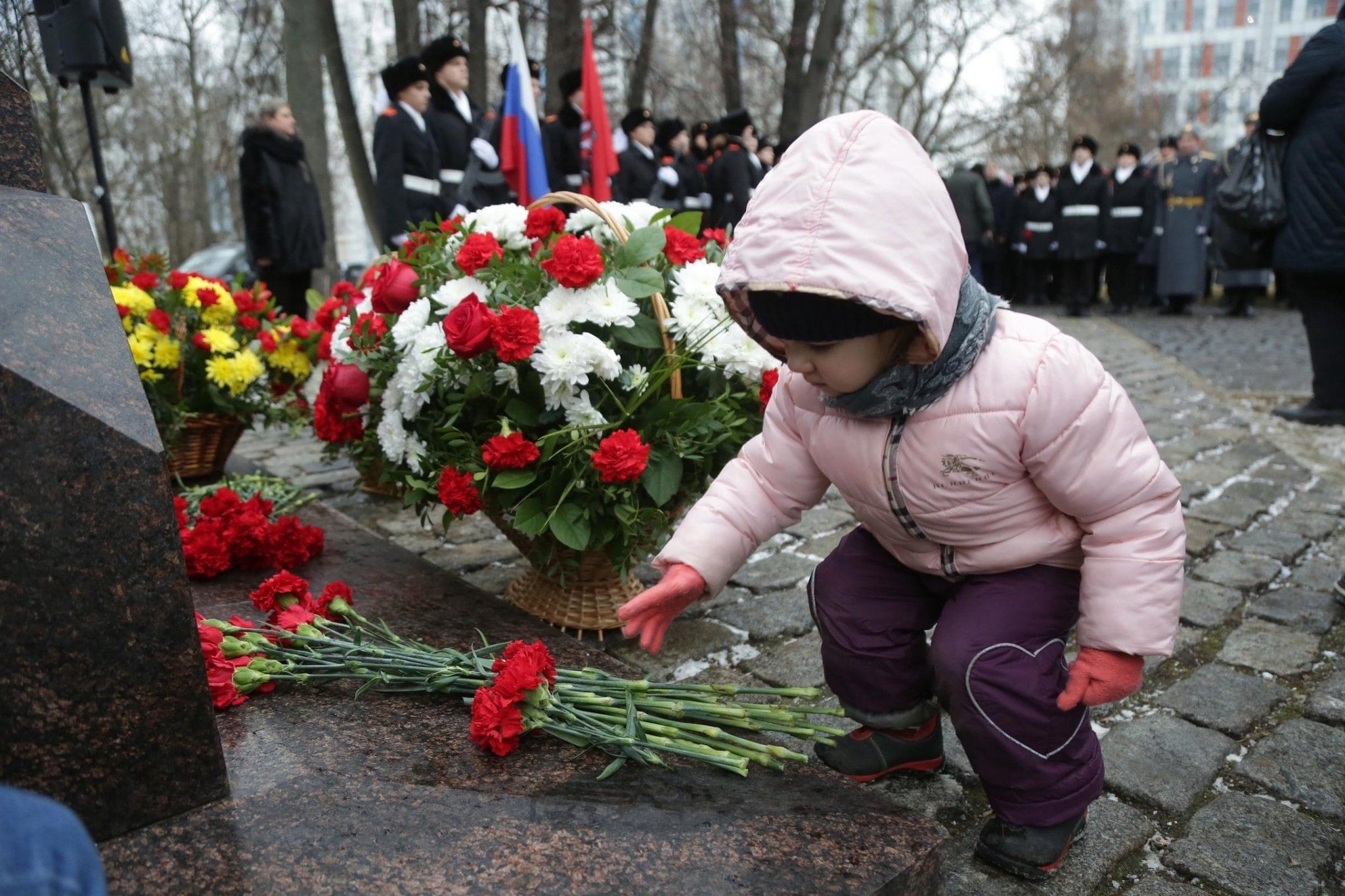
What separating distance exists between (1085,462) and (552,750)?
1.04 metres

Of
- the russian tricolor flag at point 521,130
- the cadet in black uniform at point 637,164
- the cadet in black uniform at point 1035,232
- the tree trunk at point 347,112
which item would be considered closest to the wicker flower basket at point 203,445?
the russian tricolor flag at point 521,130

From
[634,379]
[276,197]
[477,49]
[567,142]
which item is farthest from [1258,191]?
[477,49]

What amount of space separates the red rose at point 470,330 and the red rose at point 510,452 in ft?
0.69

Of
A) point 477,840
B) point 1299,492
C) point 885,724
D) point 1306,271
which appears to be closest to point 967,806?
point 885,724

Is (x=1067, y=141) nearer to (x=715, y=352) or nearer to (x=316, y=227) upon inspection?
(x=316, y=227)

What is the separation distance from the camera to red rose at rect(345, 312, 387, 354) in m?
2.80

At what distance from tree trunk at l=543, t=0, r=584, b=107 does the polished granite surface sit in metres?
9.67

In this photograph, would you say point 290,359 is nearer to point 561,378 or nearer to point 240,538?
point 240,538

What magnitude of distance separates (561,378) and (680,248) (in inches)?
21.2

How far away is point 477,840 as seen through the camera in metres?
1.61

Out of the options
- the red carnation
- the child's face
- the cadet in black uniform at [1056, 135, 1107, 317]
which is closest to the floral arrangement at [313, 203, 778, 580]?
the child's face

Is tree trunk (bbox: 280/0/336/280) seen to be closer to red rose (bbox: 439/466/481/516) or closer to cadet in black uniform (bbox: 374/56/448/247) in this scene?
cadet in black uniform (bbox: 374/56/448/247)

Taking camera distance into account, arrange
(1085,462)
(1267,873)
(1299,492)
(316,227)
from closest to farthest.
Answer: (1085,462) → (1267,873) → (1299,492) → (316,227)

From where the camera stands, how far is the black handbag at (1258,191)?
4.14 metres
